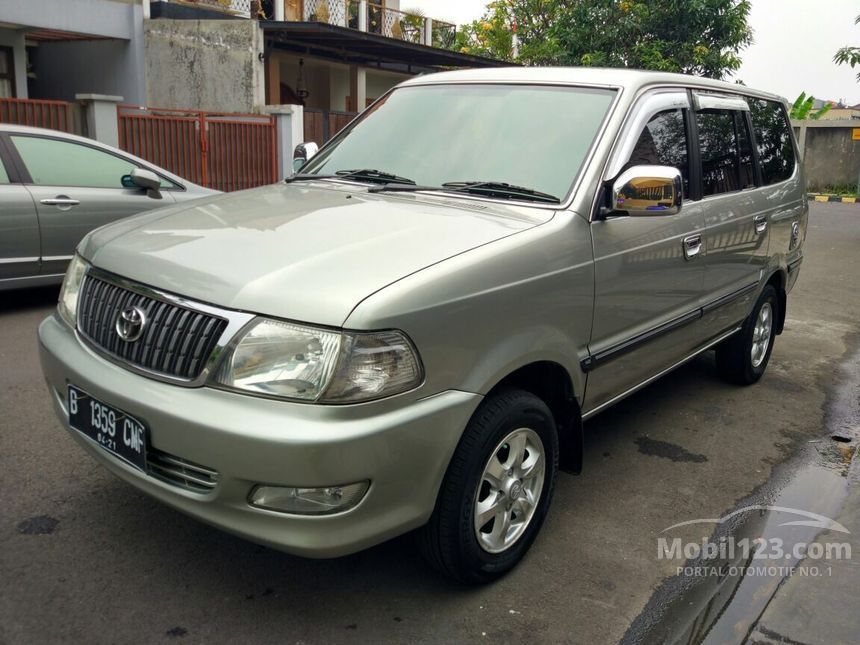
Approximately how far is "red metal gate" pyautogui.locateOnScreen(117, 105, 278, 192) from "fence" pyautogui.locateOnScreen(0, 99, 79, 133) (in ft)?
2.54

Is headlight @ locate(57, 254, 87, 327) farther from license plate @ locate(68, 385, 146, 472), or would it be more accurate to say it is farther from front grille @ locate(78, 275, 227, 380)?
license plate @ locate(68, 385, 146, 472)

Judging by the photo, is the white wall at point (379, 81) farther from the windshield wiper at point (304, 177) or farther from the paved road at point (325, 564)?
the paved road at point (325, 564)

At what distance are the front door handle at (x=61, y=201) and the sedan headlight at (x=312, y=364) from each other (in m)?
4.87

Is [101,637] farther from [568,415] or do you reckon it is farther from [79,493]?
[568,415]

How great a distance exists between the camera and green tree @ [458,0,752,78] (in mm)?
19438

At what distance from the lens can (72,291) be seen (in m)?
3.14

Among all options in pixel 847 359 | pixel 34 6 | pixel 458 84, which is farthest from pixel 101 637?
pixel 34 6

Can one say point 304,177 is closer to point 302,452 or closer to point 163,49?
point 302,452

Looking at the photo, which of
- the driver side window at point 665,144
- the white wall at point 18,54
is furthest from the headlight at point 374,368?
the white wall at point 18,54

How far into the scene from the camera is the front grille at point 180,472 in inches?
94.7

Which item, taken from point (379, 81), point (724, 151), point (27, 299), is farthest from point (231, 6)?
point (724, 151)

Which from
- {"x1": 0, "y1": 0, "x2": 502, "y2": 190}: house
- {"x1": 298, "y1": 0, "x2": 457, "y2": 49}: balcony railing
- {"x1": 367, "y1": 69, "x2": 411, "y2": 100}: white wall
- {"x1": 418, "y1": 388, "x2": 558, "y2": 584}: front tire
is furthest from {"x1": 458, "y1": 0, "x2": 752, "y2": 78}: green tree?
{"x1": 418, "y1": 388, "x2": 558, "y2": 584}: front tire

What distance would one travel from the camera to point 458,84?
3.94 meters

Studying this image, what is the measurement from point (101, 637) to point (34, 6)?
14817mm
